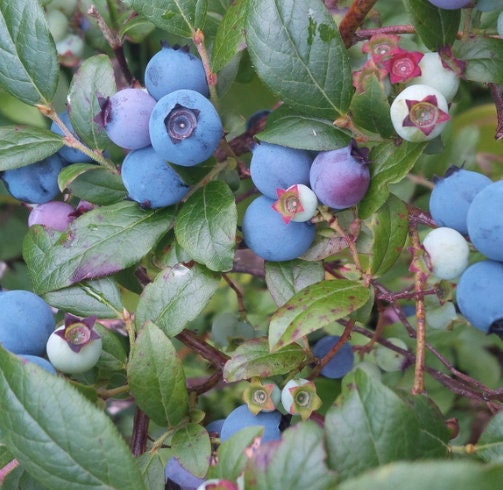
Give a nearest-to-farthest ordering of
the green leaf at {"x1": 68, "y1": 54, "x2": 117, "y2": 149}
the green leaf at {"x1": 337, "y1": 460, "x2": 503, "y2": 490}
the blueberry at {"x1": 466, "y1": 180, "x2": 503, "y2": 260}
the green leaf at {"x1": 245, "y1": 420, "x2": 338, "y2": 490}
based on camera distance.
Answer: the green leaf at {"x1": 337, "y1": 460, "x2": 503, "y2": 490}
the green leaf at {"x1": 245, "y1": 420, "x2": 338, "y2": 490}
the blueberry at {"x1": 466, "y1": 180, "x2": 503, "y2": 260}
the green leaf at {"x1": 68, "y1": 54, "x2": 117, "y2": 149}

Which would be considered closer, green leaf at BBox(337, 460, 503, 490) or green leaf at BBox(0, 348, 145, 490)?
green leaf at BBox(337, 460, 503, 490)

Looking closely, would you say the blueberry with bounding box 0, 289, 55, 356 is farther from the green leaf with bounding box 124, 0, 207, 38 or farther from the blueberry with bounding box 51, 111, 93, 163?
the green leaf with bounding box 124, 0, 207, 38

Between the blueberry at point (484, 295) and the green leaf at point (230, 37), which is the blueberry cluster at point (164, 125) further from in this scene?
the blueberry at point (484, 295)

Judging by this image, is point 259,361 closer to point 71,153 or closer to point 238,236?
point 238,236

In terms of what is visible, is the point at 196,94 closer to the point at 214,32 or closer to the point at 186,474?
the point at 214,32

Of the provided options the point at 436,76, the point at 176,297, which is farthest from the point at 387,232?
the point at 176,297

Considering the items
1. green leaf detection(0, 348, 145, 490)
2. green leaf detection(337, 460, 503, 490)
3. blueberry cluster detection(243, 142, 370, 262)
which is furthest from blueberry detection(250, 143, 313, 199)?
green leaf detection(337, 460, 503, 490)

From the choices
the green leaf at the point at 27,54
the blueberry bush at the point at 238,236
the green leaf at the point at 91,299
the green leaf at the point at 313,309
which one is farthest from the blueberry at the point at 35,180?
the green leaf at the point at 313,309

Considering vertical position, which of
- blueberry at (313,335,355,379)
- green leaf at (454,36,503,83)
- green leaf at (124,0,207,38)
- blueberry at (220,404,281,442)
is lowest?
blueberry at (313,335,355,379)
